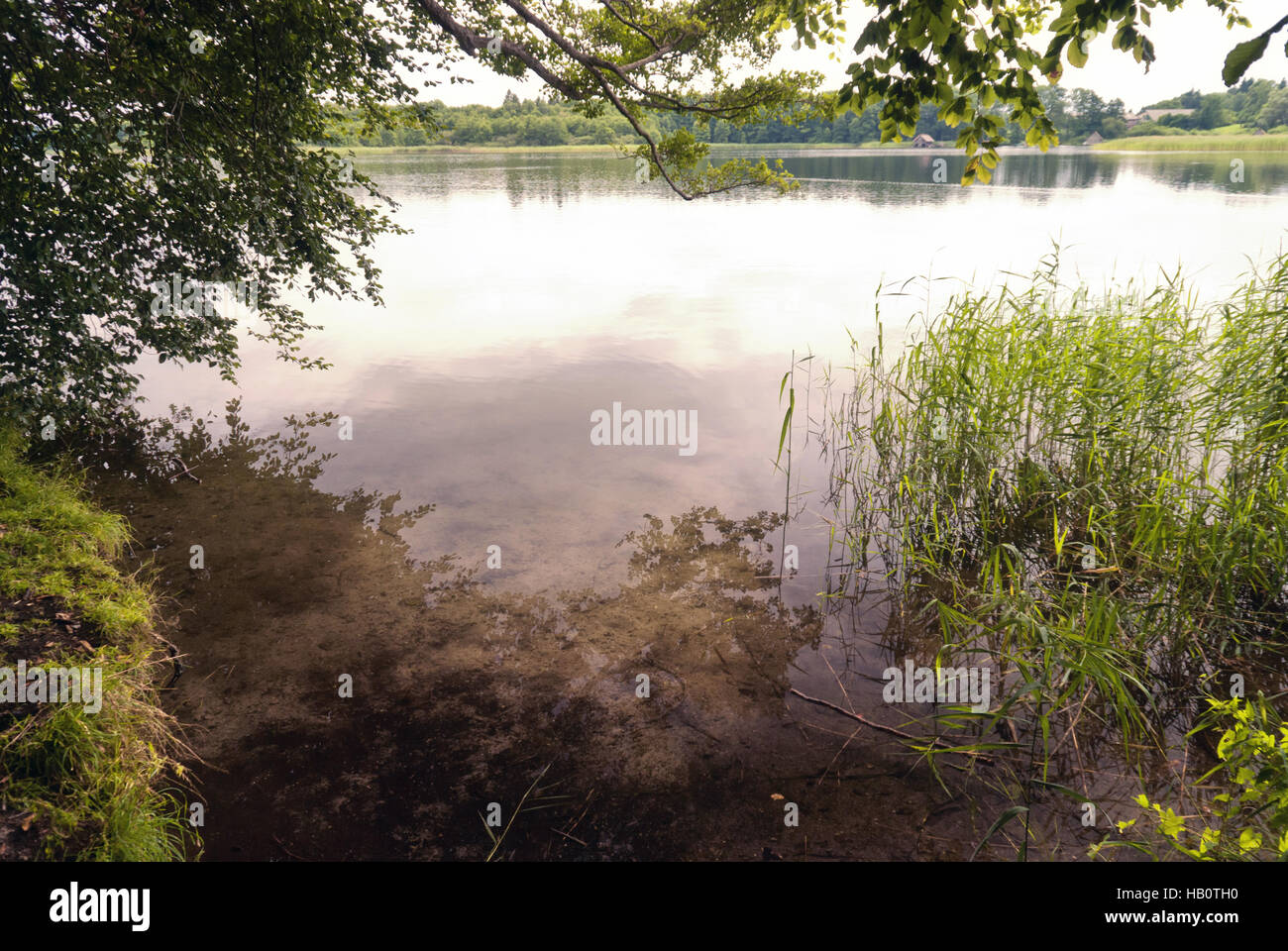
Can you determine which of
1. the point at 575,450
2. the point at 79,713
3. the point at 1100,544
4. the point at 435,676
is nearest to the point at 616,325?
the point at 575,450

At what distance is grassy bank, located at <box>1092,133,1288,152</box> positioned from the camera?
160ft

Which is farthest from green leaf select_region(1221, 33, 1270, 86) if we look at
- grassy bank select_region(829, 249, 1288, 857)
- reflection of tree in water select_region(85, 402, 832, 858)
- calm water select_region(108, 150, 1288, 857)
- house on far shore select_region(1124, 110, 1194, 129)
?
house on far shore select_region(1124, 110, 1194, 129)

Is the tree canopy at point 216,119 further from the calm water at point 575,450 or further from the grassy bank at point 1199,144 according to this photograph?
the grassy bank at point 1199,144

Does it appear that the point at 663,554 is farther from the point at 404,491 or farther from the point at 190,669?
Result: the point at 190,669

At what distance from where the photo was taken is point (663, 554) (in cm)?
612

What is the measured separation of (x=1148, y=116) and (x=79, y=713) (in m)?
103

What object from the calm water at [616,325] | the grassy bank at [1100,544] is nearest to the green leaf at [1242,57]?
the grassy bank at [1100,544]

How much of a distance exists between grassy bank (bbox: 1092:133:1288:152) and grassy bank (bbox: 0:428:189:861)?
61160 mm

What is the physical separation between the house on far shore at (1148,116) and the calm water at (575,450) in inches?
2646

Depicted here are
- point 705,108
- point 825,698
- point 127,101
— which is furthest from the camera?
point 705,108

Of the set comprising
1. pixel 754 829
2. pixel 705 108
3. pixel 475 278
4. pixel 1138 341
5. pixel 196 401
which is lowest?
pixel 754 829
